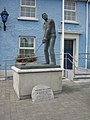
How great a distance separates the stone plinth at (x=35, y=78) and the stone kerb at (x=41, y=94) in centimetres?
44

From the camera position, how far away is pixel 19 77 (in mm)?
7887

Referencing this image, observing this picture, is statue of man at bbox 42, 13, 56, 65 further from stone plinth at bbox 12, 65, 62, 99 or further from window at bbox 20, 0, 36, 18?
window at bbox 20, 0, 36, 18

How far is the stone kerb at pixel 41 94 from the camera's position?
7375mm

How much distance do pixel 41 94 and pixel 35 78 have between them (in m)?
0.94

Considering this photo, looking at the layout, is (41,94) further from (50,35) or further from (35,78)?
(50,35)

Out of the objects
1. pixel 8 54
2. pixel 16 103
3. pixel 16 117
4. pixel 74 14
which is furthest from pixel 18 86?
pixel 74 14

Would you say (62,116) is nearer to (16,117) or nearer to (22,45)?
(16,117)

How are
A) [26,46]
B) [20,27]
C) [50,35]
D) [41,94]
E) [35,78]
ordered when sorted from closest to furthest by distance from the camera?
[41,94], [35,78], [50,35], [20,27], [26,46]

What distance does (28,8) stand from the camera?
15.0 m

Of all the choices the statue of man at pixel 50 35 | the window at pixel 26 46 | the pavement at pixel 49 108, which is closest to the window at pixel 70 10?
the window at pixel 26 46

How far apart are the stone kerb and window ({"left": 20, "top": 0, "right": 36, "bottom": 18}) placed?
8.19m

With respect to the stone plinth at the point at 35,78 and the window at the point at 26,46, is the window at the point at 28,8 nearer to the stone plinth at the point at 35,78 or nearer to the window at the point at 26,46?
the window at the point at 26,46

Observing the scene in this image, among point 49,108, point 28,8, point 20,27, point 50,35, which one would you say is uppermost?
point 28,8

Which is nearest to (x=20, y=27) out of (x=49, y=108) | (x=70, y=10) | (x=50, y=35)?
(x=70, y=10)
